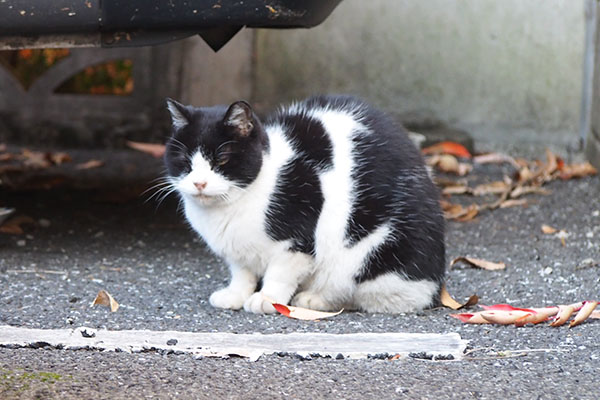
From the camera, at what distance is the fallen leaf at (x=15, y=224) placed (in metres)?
4.02

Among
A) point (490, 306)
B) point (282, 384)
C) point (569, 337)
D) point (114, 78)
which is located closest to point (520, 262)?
point (490, 306)

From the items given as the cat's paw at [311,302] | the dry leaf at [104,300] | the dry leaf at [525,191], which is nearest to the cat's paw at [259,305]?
the cat's paw at [311,302]

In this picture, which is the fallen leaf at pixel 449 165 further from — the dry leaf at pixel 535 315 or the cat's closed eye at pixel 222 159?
the cat's closed eye at pixel 222 159

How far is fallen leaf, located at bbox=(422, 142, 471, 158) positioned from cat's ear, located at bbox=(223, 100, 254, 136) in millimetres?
2838

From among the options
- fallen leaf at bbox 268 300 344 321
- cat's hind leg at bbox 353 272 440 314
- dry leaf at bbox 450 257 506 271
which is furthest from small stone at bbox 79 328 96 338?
dry leaf at bbox 450 257 506 271

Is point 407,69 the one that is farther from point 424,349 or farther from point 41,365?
point 41,365

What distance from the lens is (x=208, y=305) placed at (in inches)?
122

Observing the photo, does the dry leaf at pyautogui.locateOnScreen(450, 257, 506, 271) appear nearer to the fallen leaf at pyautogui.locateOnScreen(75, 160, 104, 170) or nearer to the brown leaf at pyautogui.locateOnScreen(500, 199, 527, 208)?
the brown leaf at pyautogui.locateOnScreen(500, 199, 527, 208)

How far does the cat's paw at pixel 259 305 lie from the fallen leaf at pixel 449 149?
112 inches

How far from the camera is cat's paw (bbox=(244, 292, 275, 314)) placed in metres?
2.96

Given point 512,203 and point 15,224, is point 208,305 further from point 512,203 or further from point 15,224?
point 512,203

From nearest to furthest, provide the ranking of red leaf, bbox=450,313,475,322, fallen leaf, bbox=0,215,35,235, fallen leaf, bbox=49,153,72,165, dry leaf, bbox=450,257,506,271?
red leaf, bbox=450,313,475,322 < dry leaf, bbox=450,257,506,271 < fallen leaf, bbox=0,215,35,235 < fallen leaf, bbox=49,153,72,165

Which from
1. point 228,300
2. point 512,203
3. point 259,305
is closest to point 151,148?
point 512,203

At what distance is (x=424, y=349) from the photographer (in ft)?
8.22
